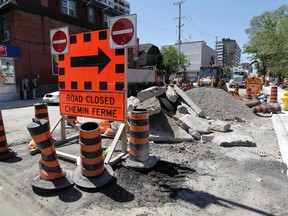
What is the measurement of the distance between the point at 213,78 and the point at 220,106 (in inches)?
428

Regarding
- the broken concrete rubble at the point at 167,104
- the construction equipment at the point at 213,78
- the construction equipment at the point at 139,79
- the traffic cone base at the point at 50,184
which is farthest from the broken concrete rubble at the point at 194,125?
the construction equipment at the point at 213,78

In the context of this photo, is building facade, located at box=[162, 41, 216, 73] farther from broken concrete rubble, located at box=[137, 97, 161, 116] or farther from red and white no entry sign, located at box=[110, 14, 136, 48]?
red and white no entry sign, located at box=[110, 14, 136, 48]

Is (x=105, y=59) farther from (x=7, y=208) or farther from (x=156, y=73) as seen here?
(x=156, y=73)

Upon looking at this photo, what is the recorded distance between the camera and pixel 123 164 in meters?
4.07

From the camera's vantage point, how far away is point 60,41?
15.8 feet

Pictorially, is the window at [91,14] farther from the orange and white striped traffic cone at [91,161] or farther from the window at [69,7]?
the orange and white striped traffic cone at [91,161]

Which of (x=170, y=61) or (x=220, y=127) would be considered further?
(x=170, y=61)

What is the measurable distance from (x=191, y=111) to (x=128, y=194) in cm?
524

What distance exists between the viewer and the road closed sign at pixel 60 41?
477 cm

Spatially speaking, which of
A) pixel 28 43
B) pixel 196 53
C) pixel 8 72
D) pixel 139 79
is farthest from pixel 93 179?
pixel 196 53

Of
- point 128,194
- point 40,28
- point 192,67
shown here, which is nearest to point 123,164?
point 128,194

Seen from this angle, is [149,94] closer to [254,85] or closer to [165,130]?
[165,130]

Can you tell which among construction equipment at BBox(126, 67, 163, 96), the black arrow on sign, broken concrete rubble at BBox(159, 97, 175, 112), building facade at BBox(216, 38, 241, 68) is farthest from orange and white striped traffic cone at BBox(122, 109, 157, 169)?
building facade at BBox(216, 38, 241, 68)

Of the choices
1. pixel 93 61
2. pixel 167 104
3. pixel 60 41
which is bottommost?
pixel 167 104
